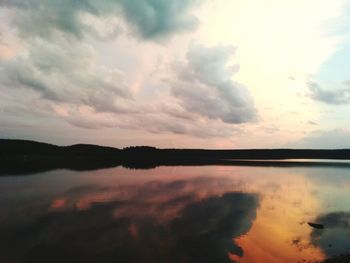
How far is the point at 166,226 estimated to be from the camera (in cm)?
3306

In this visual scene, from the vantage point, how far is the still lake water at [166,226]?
24531mm

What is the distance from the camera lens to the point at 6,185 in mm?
57656

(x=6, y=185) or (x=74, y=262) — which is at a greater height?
(x=6, y=185)

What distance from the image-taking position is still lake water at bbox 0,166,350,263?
2453cm

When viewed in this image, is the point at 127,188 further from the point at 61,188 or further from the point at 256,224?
the point at 256,224

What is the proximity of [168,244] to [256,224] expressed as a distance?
12079 mm

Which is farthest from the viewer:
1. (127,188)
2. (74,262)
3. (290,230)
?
(127,188)

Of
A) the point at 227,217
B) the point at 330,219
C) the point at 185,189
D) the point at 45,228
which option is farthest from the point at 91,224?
the point at 185,189

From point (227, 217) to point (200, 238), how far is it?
9921mm

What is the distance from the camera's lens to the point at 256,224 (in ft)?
115

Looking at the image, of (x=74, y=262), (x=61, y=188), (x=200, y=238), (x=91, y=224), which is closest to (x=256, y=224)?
(x=200, y=238)

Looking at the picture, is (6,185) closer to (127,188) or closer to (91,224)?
(127,188)

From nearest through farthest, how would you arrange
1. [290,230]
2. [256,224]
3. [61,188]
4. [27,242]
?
1. [27,242]
2. [290,230]
3. [256,224]
4. [61,188]

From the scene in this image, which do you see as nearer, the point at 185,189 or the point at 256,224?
the point at 256,224
